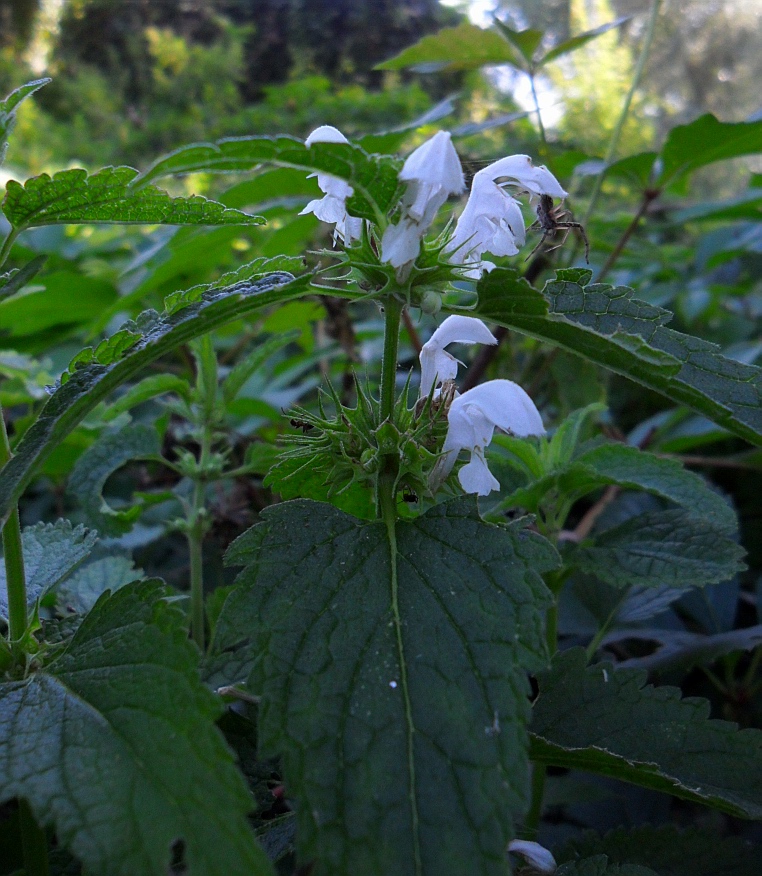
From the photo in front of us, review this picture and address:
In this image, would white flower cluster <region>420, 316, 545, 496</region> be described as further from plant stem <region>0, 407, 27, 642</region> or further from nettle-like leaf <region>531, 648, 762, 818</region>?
plant stem <region>0, 407, 27, 642</region>

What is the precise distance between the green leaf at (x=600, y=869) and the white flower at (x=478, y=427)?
30cm

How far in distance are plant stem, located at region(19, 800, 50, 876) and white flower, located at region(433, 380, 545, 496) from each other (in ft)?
1.25

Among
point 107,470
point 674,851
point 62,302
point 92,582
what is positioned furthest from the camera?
point 62,302

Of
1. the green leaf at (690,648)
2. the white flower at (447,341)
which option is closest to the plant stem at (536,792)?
the green leaf at (690,648)

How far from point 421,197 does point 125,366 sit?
0.23 metres

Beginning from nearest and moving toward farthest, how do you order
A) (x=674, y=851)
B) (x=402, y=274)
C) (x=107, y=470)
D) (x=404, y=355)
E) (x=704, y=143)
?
(x=402, y=274), (x=674, y=851), (x=107, y=470), (x=704, y=143), (x=404, y=355)

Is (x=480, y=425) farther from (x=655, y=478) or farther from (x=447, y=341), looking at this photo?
(x=655, y=478)

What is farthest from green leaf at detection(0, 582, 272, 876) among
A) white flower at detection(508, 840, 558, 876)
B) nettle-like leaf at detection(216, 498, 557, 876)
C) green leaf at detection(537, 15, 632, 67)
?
green leaf at detection(537, 15, 632, 67)

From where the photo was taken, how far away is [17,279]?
1.64 feet

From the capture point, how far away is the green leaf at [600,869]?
0.53 metres

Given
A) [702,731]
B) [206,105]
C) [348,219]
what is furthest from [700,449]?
[206,105]

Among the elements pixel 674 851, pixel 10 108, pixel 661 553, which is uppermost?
pixel 10 108

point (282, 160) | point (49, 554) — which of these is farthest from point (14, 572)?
point (282, 160)

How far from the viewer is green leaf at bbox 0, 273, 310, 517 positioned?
1.34ft
